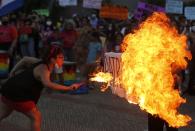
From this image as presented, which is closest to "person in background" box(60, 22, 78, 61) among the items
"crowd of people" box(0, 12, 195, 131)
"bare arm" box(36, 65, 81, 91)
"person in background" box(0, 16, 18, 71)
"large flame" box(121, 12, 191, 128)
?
"crowd of people" box(0, 12, 195, 131)

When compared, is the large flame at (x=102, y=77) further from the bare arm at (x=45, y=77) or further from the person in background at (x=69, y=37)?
the person in background at (x=69, y=37)

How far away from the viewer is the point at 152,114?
7.80 m

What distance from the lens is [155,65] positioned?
24.7 feet

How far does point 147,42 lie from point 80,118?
3.90 m

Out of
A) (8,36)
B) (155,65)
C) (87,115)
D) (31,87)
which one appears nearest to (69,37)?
(8,36)

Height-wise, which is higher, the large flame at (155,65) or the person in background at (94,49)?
the large flame at (155,65)

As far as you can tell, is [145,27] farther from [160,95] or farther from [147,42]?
[160,95]

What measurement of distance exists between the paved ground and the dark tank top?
80.8 inches

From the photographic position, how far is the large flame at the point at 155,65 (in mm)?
7559

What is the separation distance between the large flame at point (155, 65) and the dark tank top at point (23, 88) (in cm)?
119

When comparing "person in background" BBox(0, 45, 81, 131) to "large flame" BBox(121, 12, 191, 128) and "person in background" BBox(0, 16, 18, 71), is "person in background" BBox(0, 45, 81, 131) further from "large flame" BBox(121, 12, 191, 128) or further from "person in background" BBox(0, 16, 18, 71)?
"person in background" BBox(0, 16, 18, 71)

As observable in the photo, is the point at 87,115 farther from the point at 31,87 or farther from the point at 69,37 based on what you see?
the point at 69,37

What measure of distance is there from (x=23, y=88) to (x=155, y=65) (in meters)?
1.76

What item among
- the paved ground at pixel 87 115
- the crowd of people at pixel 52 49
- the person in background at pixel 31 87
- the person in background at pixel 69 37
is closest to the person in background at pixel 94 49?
the crowd of people at pixel 52 49
